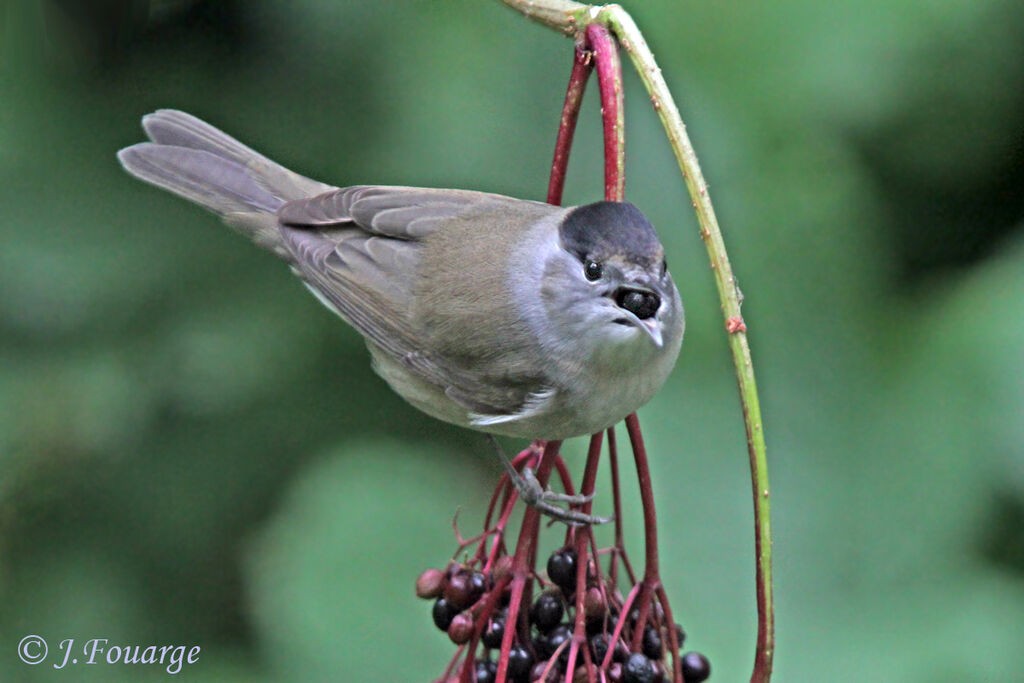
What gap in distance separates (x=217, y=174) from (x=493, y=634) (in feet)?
5.54

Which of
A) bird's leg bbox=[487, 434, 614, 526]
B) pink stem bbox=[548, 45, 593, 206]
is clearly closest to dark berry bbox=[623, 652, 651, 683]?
bird's leg bbox=[487, 434, 614, 526]

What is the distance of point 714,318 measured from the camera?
307 cm

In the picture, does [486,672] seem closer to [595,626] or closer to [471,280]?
[595,626]

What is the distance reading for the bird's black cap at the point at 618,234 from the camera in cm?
212

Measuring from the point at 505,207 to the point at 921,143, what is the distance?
1.33 m

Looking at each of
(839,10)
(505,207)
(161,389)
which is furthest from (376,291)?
(839,10)

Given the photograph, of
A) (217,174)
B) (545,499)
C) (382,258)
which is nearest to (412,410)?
(382,258)

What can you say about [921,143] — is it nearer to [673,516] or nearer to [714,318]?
[714,318]

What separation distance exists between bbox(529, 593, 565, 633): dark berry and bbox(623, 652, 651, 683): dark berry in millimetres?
203

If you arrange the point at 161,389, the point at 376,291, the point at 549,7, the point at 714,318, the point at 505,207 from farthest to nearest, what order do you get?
the point at 161,389 → the point at 714,318 → the point at 376,291 → the point at 505,207 → the point at 549,7

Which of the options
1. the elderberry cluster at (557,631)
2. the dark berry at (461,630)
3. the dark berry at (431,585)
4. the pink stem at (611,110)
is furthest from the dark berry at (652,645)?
the pink stem at (611,110)

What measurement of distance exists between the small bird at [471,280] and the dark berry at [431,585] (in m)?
0.33

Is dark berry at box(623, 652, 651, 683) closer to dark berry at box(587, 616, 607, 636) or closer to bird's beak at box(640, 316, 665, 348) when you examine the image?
dark berry at box(587, 616, 607, 636)

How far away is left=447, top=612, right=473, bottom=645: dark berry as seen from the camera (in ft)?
7.07
